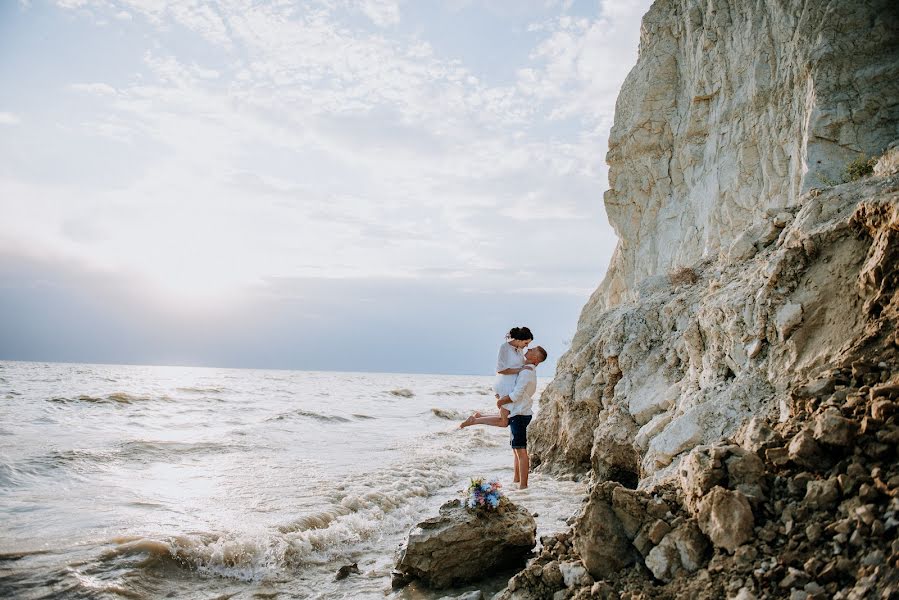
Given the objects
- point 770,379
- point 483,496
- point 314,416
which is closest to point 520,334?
point 483,496

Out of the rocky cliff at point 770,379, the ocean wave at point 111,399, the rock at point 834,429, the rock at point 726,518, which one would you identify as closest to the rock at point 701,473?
the rocky cliff at point 770,379

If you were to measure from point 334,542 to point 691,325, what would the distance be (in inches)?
222

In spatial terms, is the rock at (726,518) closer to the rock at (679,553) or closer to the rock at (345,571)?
the rock at (679,553)

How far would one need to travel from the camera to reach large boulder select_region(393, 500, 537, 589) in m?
5.04

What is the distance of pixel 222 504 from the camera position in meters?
8.50

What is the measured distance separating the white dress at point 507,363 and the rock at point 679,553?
5170 millimetres

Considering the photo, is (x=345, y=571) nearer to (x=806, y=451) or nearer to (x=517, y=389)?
(x=517, y=389)

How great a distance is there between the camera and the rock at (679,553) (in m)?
3.43

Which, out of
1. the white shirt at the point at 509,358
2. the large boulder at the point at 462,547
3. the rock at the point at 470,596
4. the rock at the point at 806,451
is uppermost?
the white shirt at the point at 509,358

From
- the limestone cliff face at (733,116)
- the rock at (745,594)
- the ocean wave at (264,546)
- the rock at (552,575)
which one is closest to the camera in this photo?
the rock at (745,594)

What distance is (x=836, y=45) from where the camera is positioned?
1204 cm

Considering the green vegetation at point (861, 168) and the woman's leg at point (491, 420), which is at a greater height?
the green vegetation at point (861, 168)

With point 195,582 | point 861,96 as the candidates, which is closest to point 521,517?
point 195,582

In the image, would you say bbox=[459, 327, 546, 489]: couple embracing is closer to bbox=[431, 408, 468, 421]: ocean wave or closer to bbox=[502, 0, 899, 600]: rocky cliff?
bbox=[502, 0, 899, 600]: rocky cliff
